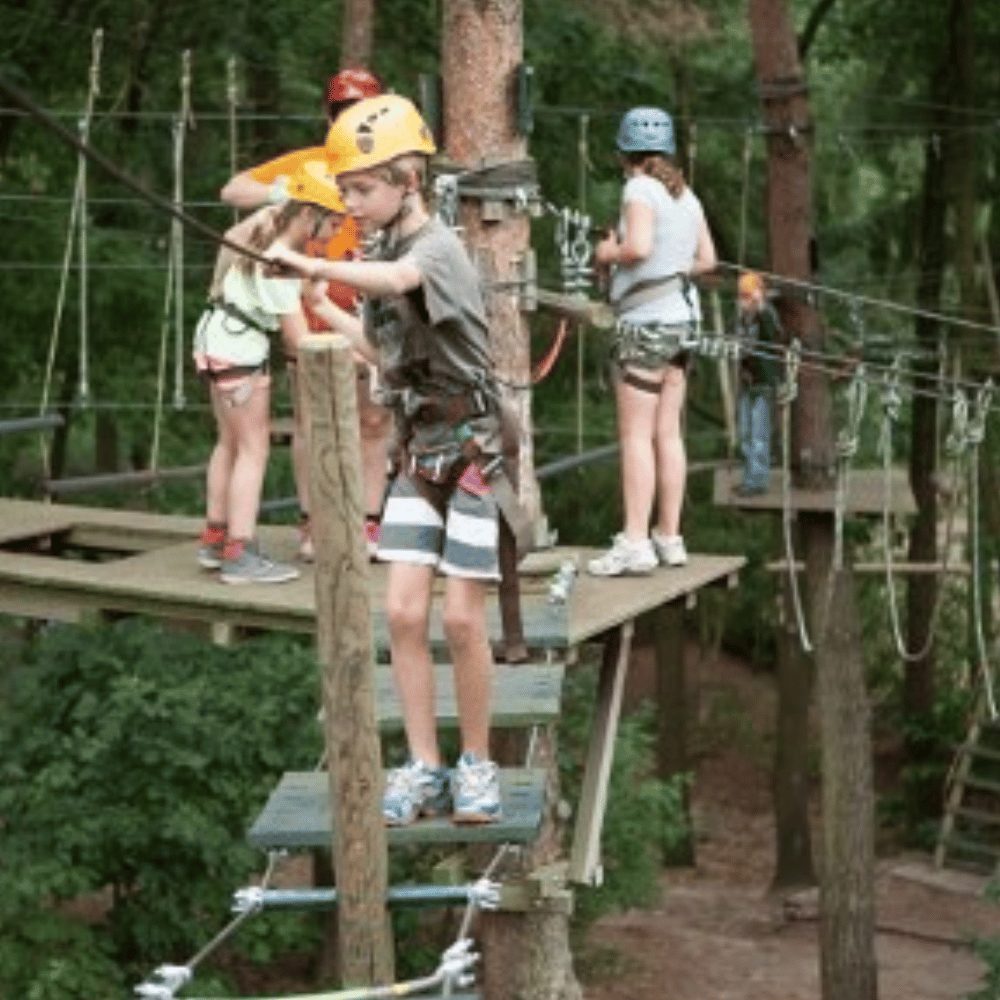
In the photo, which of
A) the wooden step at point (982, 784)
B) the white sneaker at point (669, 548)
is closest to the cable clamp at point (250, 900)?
the white sneaker at point (669, 548)

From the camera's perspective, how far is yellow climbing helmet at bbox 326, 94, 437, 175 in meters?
6.37

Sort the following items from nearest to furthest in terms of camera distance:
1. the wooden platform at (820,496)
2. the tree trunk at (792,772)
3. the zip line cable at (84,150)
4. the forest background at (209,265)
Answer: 1. the zip line cable at (84,150)
2. the wooden platform at (820,496)
3. the forest background at (209,265)
4. the tree trunk at (792,772)

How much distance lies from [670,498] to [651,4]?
271 inches

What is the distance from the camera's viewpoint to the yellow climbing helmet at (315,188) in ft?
26.5

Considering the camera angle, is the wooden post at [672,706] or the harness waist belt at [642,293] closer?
the harness waist belt at [642,293]

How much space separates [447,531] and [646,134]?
312 cm

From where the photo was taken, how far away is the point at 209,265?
16406 millimetres

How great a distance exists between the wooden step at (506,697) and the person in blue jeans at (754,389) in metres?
5.25

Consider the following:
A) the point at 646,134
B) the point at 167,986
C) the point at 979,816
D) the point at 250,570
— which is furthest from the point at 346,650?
the point at 979,816

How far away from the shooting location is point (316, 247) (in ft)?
29.3

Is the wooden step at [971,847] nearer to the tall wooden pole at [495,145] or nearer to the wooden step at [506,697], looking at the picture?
the tall wooden pole at [495,145]

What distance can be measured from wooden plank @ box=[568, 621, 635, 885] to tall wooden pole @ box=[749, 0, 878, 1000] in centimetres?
445

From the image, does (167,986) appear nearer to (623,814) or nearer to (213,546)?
(213,546)

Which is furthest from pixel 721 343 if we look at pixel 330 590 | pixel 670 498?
pixel 330 590
